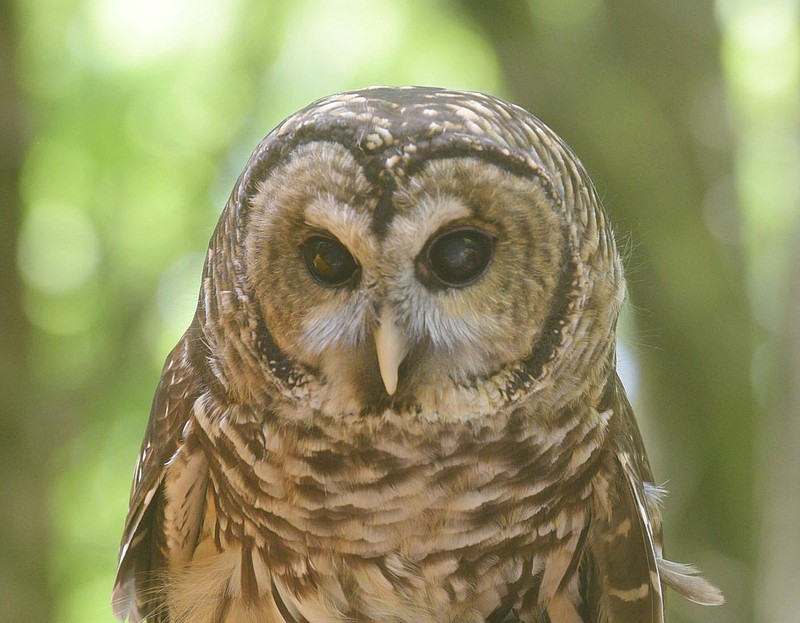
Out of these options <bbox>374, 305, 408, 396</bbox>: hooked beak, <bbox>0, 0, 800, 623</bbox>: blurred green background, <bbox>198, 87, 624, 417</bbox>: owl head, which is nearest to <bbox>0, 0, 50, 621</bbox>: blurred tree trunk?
<bbox>0, 0, 800, 623</bbox>: blurred green background

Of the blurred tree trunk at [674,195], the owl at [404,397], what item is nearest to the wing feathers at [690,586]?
the owl at [404,397]

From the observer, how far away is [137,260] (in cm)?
588

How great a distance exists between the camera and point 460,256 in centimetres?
155

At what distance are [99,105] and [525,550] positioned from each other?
476cm

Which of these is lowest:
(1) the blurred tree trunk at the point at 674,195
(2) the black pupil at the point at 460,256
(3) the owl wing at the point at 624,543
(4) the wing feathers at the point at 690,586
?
(4) the wing feathers at the point at 690,586

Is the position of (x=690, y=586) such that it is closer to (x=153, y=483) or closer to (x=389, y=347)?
(x=389, y=347)

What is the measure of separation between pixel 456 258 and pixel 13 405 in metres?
2.53

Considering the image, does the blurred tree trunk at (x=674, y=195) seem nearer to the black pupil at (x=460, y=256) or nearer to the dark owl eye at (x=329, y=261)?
the black pupil at (x=460, y=256)

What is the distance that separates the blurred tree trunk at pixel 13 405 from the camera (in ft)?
11.1

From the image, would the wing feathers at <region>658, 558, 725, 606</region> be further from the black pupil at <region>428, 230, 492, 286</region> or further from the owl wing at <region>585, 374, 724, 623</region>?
the black pupil at <region>428, 230, 492, 286</region>

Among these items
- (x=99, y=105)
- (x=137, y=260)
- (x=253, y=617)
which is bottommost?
(x=253, y=617)

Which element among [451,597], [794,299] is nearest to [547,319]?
[451,597]

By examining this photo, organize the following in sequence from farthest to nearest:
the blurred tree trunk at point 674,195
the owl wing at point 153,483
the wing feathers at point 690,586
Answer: the blurred tree trunk at point 674,195, the wing feathers at point 690,586, the owl wing at point 153,483

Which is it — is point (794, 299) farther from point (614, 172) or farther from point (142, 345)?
point (142, 345)
